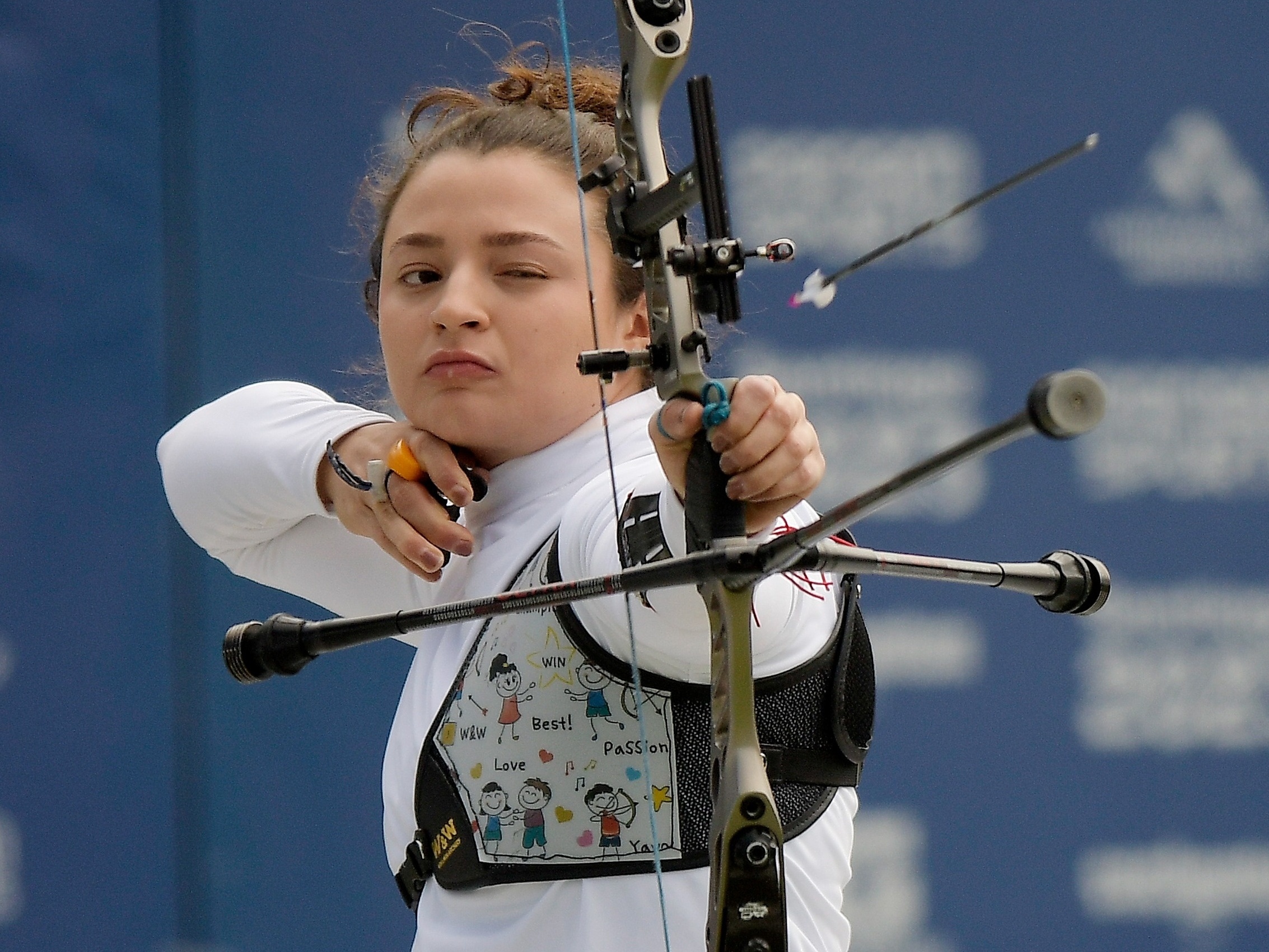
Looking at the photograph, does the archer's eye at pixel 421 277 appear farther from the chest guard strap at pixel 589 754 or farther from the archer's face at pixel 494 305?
the chest guard strap at pixel 589 754

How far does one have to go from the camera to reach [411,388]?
890mm

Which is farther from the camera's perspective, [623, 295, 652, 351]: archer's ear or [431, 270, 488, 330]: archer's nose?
[623, 295, 652, 351]: archer's ear

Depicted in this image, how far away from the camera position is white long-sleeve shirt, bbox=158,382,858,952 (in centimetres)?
72

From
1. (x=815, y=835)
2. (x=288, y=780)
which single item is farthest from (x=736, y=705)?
(x=288, y=780)

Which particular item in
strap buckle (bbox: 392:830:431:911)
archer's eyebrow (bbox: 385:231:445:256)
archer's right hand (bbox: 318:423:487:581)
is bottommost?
strap buckle (bbox: 392:830:431:911)

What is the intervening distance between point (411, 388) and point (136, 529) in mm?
841

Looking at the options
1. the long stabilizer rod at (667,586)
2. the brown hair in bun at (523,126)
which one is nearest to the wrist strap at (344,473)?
the brown hair in bun at (523,126)

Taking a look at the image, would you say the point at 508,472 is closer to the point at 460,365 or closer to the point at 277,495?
the point at 460,365

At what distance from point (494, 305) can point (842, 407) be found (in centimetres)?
86

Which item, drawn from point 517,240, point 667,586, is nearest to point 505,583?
point 517,240

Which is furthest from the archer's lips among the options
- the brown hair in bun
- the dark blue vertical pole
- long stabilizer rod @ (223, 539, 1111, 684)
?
the dark blue vertical pole

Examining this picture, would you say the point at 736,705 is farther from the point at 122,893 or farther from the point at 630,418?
the point at 122,893

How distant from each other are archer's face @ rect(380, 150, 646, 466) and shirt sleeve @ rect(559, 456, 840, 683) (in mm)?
99

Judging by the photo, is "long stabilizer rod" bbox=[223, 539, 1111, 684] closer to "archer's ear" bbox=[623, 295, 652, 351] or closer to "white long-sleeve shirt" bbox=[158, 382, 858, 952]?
"white long-sleeve shirt" bbox=[158, 382, 858, 952]
